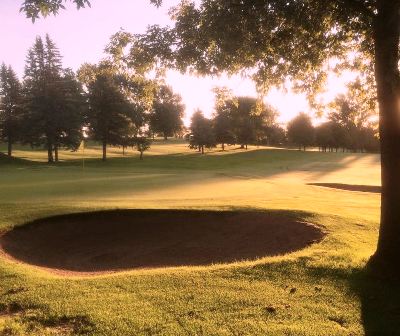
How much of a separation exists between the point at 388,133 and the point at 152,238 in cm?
746

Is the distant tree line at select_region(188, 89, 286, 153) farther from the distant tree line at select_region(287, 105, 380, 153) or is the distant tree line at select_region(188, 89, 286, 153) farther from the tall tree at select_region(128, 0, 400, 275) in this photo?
the tall tree at select_region(128, 0, 400, 275)

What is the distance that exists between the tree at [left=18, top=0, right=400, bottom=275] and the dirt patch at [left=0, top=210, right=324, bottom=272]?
11.5 feet

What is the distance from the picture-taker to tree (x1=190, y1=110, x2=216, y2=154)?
76.4 metres

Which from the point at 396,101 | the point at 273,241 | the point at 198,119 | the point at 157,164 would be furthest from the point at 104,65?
the point at 198,119

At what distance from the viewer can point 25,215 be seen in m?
14.0

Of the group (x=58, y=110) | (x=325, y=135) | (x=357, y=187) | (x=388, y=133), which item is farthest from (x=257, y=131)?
(x=388, y=133)

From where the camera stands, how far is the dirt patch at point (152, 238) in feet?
35.6

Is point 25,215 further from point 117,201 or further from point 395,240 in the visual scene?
point 395,240

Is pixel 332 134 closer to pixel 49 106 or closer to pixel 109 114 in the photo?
pixel 109 114

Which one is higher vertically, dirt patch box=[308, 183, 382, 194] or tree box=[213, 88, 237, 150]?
tree box=[213, 88, 237, 150]

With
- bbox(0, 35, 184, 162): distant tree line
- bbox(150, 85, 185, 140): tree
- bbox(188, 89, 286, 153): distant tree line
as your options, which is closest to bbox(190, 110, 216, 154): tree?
bbox(188, 89, 286, 153): distant tree line

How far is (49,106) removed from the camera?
185ft

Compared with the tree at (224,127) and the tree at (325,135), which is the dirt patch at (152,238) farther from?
the tree at (325,135)

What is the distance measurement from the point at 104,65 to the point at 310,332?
8.91 m
